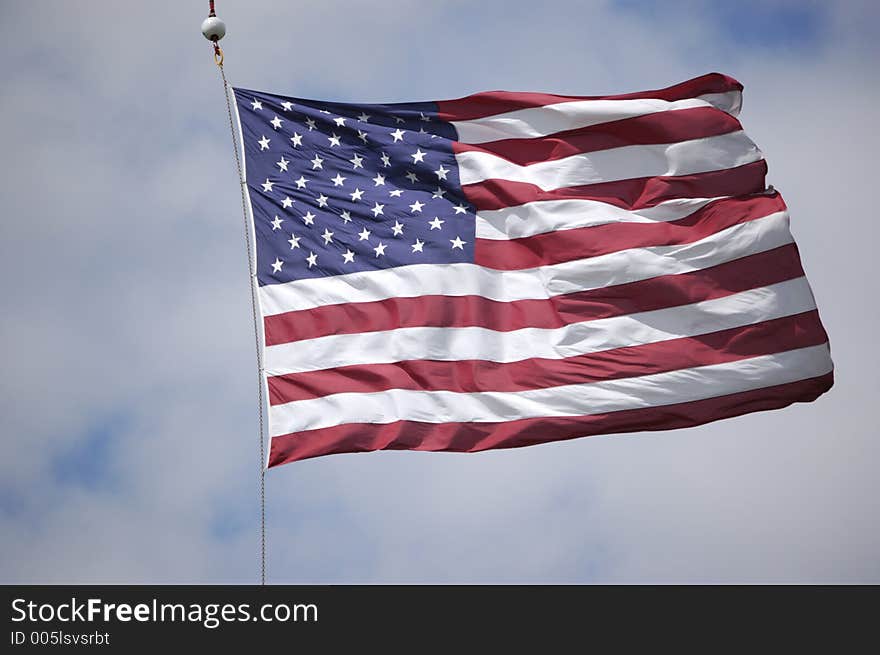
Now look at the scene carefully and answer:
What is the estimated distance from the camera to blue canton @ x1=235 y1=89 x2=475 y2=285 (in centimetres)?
2388

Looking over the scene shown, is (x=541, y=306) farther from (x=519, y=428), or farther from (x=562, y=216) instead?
(x=519, y=428)

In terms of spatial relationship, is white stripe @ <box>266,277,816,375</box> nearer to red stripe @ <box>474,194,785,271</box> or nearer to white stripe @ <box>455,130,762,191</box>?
red stripe @ <box>474,194,785,271</box>

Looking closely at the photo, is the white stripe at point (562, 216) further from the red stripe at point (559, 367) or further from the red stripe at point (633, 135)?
the red stripe at point (559, 367)

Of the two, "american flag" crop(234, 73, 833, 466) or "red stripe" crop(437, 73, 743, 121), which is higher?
"red stripe" crop(437, 73, 743, 121)

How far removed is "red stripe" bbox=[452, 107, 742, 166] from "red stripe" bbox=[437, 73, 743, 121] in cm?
38

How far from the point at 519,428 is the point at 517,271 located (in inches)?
104

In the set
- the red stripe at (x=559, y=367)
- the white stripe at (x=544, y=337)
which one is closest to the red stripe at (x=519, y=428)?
the red stripe at (x=559, y=367)

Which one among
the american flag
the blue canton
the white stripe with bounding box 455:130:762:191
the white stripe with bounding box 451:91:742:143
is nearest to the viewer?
the american flag

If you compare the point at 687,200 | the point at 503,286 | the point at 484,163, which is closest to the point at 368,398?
the point at 503,286

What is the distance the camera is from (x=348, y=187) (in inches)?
961

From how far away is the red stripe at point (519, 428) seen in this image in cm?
2230

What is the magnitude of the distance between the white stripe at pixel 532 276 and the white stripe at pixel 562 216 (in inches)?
22.9

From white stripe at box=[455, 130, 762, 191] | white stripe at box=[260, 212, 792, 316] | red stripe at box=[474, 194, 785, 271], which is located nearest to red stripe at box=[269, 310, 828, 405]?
white stripe at box=[260, 212, 792, 316]

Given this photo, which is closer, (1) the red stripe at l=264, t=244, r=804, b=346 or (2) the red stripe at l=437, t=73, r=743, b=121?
(1) the red stripe at l=264, t=244, r=804, b=346
